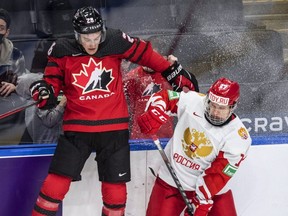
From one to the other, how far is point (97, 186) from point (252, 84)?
117cm

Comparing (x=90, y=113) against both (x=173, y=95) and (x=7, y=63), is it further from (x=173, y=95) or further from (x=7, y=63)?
(x=7, y=63)

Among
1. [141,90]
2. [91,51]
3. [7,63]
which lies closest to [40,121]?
[7,63]

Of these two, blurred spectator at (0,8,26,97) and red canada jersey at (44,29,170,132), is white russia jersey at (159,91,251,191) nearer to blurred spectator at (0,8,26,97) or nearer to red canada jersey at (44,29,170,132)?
red canada jersey at (44,29,170,132)

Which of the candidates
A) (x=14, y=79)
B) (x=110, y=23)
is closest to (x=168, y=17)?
(x=110, y=23)

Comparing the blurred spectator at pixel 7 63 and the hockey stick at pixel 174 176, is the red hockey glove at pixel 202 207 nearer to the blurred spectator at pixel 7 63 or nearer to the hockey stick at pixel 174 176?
the hockey stick at pixel 174 176

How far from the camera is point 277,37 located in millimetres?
4359

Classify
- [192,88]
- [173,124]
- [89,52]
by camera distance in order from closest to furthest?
[89,52], [192,88], [173,124]

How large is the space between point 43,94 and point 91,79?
0.65ft

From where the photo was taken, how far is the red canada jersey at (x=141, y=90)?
3.46m

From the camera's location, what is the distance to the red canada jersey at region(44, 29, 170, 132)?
2967mm

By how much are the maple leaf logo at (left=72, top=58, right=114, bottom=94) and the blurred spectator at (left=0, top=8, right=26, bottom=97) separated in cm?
77

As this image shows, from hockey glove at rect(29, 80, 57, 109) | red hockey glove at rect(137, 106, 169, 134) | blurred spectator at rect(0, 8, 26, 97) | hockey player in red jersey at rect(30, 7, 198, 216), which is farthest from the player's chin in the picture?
blurred spectator at rect(0, 8, 26, 97)

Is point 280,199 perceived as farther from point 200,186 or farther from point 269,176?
point 200,186

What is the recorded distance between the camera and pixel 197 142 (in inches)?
117
